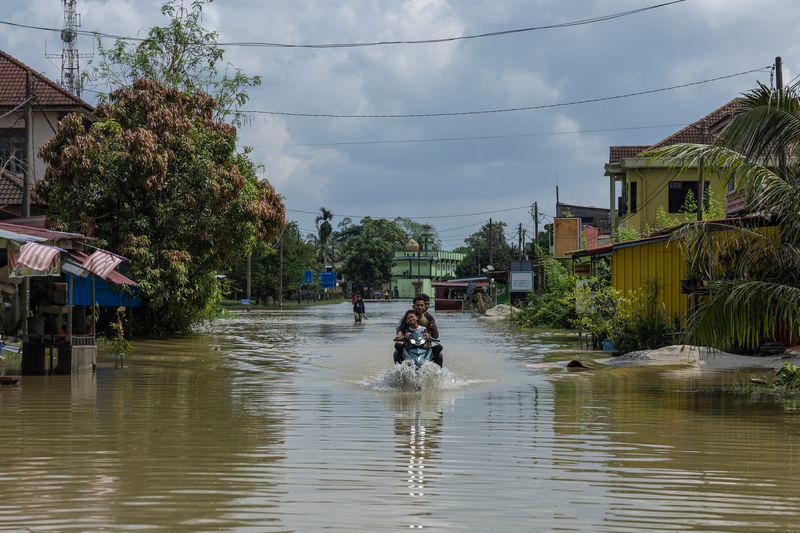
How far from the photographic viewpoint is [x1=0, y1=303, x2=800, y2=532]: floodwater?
732cm

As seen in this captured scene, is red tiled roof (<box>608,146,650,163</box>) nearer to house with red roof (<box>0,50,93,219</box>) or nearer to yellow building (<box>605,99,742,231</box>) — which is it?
yellow building (<box>605,99,742,231</box>)

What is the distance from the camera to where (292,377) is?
20453 mm

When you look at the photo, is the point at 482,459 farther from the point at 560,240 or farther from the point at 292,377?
the point at 560,240

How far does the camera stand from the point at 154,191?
3322 centimetres

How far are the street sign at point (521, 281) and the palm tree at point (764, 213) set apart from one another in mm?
46918

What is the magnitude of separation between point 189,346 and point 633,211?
26886 millimetres

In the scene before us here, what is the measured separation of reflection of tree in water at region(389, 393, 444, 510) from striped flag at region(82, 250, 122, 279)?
7322mm

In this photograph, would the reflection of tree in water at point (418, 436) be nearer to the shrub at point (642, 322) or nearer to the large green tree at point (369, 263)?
the shrub at point (642, 322)

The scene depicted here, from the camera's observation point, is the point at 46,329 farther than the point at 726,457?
Yes

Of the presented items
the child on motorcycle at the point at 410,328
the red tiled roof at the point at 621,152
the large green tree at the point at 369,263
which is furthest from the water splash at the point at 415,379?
the large green tree at the point at 369,263

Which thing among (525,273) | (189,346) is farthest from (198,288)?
(525,273)

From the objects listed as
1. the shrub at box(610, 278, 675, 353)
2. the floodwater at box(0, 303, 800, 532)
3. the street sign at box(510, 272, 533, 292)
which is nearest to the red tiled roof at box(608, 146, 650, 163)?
the street sign at box(510, 272, 533, 292)

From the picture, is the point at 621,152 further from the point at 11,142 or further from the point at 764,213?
the point at 764,213

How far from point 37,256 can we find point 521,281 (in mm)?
48070
